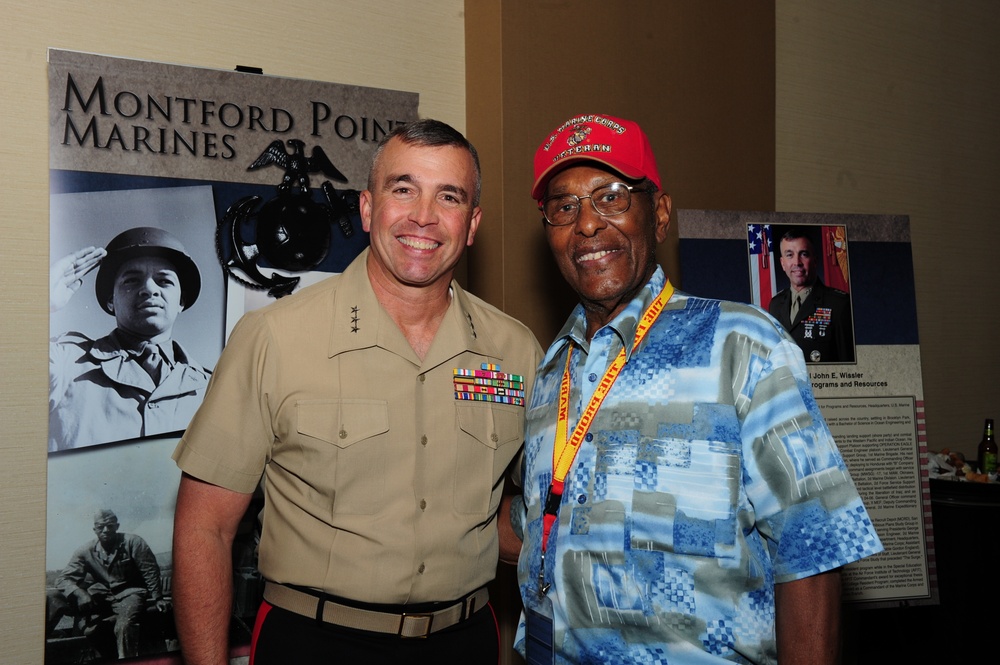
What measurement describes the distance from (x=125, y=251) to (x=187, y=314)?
10.6 inches

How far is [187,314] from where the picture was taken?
2672 mm

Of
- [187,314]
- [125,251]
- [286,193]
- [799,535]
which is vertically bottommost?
[799,535]

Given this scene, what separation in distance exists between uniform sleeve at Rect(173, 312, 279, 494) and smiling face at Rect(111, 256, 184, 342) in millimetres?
682

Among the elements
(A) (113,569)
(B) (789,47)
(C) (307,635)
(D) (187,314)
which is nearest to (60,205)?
(D) (187,314)

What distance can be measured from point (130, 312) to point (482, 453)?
1.24m

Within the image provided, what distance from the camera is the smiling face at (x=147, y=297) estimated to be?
2566 millimetres

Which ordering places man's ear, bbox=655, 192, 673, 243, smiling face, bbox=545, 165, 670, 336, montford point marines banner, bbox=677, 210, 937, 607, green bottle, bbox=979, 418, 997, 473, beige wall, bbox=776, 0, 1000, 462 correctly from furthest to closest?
1. beige wall, bbox=776, 0, 1000, 462
2. green bottle, bbox=979, 418, 997, 473
3. montford point marines banner, bbox=677, 210, 937, 607
4. man's ear, bbox=655, 192, 673, 243
5. smiling face, bbox=545, 165, 670, 336

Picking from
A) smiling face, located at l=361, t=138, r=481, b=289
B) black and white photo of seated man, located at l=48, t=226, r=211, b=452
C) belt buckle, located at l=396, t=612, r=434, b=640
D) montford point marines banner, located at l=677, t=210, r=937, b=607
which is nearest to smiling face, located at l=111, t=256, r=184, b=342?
black and white photo of seated man, located at l=48, t=226, r=211, b=452

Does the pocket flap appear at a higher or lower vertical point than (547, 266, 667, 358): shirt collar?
lower

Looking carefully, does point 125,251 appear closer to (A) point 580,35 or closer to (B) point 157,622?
(B) point 157,622

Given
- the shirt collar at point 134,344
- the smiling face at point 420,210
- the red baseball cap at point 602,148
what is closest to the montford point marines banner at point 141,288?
the shirt collar at point 134,344

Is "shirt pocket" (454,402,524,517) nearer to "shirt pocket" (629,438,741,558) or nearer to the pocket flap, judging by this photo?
the pocket flap

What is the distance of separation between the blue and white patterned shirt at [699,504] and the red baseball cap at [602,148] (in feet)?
1.23

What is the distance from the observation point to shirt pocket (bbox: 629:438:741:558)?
1.65 meters
